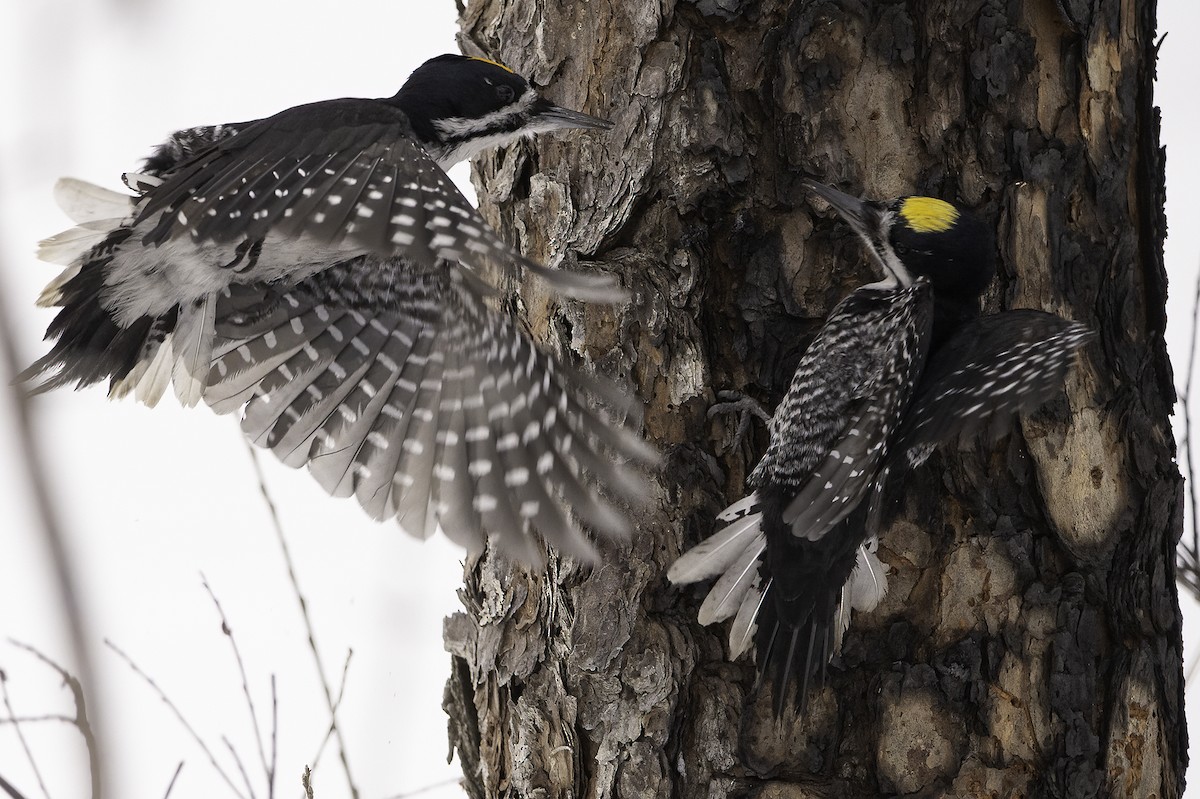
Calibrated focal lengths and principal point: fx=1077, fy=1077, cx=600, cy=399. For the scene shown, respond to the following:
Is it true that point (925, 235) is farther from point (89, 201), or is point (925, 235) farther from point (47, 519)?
point (47, 519)

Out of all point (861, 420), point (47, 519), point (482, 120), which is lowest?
point (861, 420)

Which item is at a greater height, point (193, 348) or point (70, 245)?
point (70, 245)

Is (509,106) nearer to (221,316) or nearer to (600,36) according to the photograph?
(600,36)

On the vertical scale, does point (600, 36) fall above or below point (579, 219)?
above

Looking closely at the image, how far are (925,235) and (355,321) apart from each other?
1.25 metres

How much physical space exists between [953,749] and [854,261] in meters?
1.03

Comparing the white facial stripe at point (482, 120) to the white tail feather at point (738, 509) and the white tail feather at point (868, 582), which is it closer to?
the white tail feather at point (738, 509)

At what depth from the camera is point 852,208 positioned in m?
2.22

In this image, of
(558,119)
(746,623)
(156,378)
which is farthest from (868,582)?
(156,378)

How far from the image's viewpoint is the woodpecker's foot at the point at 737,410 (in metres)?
2.27

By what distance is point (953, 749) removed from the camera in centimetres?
212

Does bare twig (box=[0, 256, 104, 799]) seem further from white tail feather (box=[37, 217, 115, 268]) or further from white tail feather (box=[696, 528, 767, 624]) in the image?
white tail feather (box=[37, 217, 115, 268])

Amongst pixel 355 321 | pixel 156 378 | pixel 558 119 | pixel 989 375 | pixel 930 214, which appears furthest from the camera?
pixel 156 378

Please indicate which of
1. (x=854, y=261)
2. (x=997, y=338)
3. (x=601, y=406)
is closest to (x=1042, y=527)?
(x=997, y=338)
